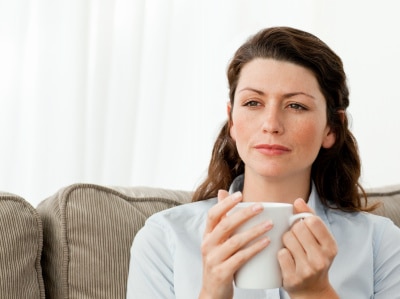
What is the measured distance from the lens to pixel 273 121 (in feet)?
5.17

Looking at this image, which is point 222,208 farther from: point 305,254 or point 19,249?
point 19,249

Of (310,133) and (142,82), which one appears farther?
(142,82)

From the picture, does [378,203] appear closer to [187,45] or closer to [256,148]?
[256,148]

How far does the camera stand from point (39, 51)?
8.30 ft

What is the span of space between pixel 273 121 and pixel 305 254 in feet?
1.45

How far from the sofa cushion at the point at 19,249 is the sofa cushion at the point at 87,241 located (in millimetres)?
45

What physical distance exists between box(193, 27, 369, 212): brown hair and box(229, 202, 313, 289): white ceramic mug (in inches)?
23.7

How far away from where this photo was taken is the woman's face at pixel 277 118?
1.58 meters

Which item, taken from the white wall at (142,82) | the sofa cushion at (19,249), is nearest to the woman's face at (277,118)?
the sofa cushion at (19,249)

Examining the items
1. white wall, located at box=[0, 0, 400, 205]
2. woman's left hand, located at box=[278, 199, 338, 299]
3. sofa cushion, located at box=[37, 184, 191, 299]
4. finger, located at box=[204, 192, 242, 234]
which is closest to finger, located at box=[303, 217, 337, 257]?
woman's left hand, located at box=[278, 199, 338, 299]

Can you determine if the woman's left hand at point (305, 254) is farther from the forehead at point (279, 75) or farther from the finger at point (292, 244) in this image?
the forehead at point (279, 75)

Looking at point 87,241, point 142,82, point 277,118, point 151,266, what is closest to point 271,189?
point 277,118

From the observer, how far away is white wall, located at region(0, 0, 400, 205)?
2.53m

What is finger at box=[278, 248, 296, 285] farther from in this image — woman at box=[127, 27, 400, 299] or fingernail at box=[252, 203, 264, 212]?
woman at box=[127, 27, 400, 299]
